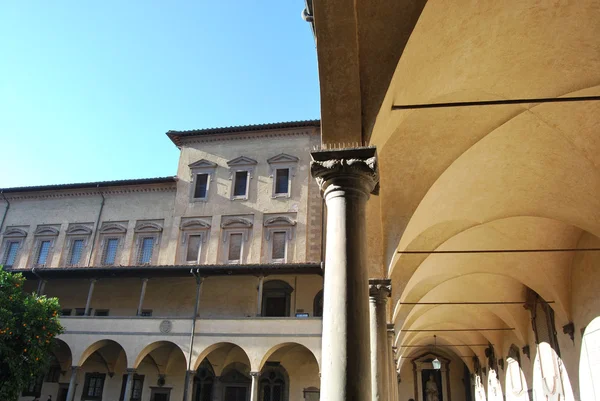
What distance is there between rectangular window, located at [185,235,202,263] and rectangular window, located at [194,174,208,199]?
2.22 metres

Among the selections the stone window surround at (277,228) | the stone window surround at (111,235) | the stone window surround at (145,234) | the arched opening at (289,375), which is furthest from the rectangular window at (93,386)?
the stone window surround at (277,228)

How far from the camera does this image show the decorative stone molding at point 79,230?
27164mm

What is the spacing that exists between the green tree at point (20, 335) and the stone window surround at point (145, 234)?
786cm

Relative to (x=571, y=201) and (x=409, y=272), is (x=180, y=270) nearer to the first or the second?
(x=409, y=272)

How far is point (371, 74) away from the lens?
5332mm

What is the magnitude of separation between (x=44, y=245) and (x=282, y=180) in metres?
14.1

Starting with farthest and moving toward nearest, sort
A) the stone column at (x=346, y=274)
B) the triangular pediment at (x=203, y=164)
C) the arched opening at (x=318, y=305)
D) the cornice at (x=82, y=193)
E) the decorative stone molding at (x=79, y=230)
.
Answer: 1. the decorative stone molding at (x=79, y=230)
2. the cornice at (x=82, y=193)
3. the triangular pediment at (x=203, y=164)
4. the arched opening at (x=318, y=305)
5. the stone column at (x=346, y=274)

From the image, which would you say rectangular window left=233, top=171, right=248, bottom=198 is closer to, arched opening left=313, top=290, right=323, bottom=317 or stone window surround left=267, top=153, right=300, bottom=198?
stone window surround left=267, top=153, right=300, bottom=198

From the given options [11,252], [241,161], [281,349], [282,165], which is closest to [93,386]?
[11,252]

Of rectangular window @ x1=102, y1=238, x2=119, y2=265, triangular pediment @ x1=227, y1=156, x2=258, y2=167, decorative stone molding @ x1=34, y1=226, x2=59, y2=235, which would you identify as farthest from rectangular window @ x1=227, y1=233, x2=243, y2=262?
decorative stone molding @ x1=34, y1=226, x2=59, y2=235

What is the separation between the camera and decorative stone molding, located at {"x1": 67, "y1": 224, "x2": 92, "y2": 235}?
89.1 ft

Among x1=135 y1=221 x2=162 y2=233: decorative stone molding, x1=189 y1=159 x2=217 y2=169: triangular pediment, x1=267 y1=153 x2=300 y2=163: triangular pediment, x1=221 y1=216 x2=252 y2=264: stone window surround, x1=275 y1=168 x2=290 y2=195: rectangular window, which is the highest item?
x1=189 y1=159 x2=217 y2=169: triangular pediment

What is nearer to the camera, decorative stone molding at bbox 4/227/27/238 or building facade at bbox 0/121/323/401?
building facade at bbox 0/121/323/401

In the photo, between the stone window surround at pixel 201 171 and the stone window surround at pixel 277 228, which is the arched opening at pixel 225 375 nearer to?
the stone window surround at pixel 277 228
